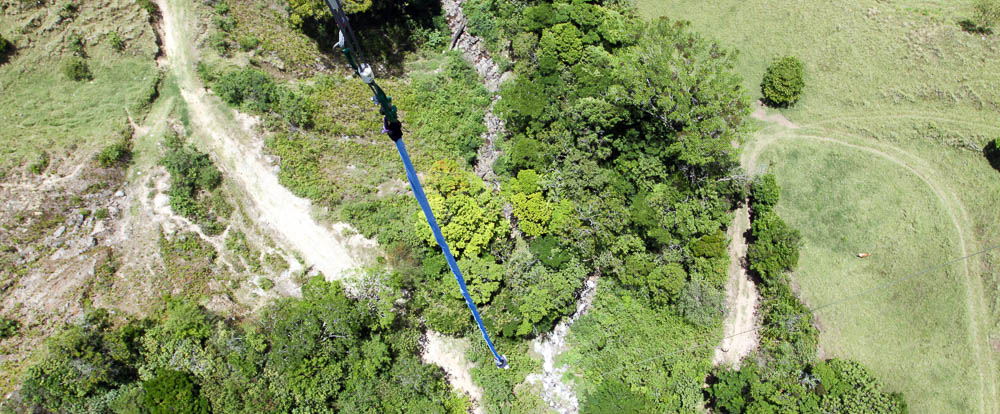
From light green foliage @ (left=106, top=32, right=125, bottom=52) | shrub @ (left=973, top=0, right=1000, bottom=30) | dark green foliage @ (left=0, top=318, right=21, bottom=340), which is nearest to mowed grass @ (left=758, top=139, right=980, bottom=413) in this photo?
shrub @ (left=973, top=0, right=1000, bottom=30)

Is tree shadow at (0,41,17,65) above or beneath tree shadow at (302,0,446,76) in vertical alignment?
above

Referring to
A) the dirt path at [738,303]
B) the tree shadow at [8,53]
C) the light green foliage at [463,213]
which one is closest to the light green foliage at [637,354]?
the dirt path at [738,303]

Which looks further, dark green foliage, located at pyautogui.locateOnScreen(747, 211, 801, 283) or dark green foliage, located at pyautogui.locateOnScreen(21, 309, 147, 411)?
dark green foliage, located at pyautogui.locateOnScreen(747, 211, 801, 283)

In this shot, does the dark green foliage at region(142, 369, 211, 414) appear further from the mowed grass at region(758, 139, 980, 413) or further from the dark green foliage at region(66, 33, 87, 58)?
the mowed grass at region(758, 139, 980, 413)

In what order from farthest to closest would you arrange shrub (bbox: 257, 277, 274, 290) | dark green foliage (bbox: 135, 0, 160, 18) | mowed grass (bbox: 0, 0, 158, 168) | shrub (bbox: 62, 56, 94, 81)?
1. dark green foliage (bbox: 135, 0, 160, 18)
2. shrub (bbox: 257, 277, 274, 290)
3. shrub (bbox: 62, 56, 94, 81)
4. mowed grass (bbox: 0, 0, 158, 168)

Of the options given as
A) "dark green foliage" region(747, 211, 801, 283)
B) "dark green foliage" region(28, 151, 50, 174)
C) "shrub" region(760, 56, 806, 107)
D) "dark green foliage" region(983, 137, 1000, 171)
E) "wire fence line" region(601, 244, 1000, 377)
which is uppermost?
"dark green foliage" region(28, 151, 50, 174)

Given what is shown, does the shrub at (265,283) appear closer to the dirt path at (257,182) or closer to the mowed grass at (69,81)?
the dirt path at (257,182)

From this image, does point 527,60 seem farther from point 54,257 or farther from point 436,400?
point 54,257

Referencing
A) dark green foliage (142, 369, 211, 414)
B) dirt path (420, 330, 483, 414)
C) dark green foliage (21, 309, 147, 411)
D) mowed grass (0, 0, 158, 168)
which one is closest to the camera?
dark green foliage (21, 309, 147, 411)

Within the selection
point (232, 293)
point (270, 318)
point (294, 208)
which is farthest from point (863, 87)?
point (232, 293)
